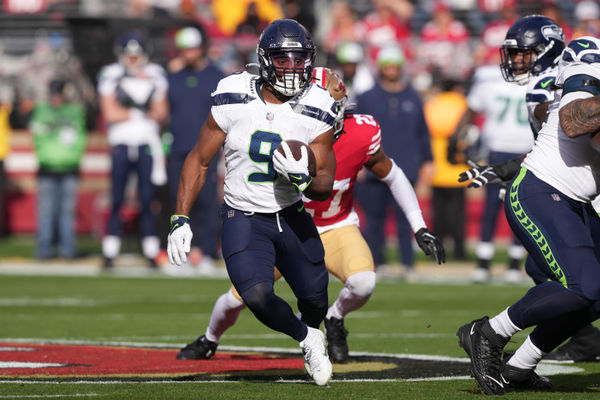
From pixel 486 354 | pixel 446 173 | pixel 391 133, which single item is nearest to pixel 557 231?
pixel 486 354

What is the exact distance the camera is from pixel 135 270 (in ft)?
43.2

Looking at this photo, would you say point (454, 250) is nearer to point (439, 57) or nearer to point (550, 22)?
point (439, 57)

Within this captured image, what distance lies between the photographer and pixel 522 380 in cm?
545

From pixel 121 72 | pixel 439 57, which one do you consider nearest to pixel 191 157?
pixel 121 72

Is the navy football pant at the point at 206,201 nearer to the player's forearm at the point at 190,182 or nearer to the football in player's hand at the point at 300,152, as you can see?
the player's forearm at the point at 190,182

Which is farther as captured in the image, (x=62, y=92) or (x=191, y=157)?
(x=62, y=92)

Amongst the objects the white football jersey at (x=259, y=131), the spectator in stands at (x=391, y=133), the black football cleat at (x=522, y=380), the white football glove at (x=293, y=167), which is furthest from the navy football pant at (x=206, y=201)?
the black football cleat at (x=522, y=380)

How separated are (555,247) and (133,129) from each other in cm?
783

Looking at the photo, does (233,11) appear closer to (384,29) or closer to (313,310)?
(384,29)

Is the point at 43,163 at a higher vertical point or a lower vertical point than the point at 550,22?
lower

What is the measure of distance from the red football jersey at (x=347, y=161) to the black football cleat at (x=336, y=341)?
592mm

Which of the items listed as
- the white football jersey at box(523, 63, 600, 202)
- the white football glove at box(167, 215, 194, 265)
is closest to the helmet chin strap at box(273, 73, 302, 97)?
the white football glove at box(167, 215, 194, 265)

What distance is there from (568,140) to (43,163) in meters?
9.76

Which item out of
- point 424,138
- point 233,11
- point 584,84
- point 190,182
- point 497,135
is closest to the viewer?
point 584,84
